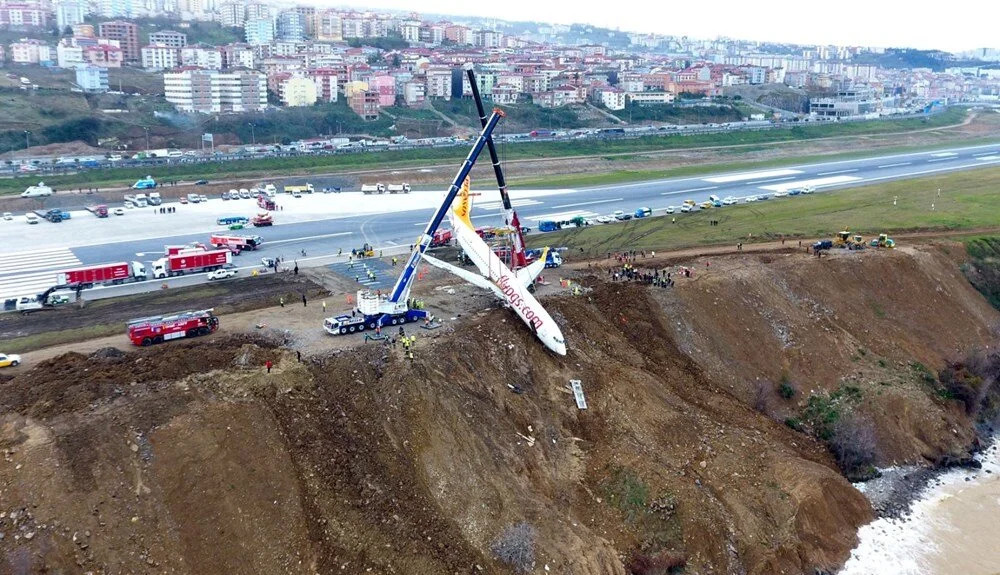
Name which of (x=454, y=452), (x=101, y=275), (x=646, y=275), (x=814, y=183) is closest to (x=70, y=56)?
(x=101, y=275)

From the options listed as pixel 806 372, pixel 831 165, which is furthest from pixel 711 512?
pixel 831 165

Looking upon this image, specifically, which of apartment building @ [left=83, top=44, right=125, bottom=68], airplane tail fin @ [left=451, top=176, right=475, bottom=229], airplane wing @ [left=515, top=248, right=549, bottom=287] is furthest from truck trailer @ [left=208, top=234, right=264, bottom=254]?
apartment building @ [left=83, top=44, right=125, bottom=68]

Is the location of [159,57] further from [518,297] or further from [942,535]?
[942,535]

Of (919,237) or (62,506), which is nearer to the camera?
(62,506)

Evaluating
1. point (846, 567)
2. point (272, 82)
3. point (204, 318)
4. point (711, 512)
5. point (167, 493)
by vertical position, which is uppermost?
point (272, 82)

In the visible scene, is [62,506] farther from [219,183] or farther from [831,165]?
[831,165]

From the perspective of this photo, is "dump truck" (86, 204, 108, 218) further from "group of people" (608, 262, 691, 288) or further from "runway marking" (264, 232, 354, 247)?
"group of people" (608, 262, 691, 288)

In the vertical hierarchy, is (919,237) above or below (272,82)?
below

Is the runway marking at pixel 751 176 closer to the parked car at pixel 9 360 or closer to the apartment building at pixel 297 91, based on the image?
the apartment building at pixel 297 91
